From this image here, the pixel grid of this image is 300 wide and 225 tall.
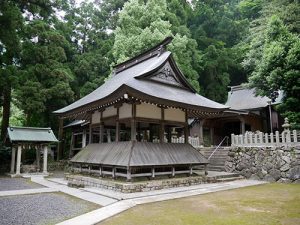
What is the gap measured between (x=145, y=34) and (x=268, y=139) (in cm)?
1375

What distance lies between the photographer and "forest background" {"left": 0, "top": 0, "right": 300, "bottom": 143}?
1592 centimetres

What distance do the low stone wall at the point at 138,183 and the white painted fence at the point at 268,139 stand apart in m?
3.77

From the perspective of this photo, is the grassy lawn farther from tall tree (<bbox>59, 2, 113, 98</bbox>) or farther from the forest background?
tall tree (<bbox>59, 2, 113, 98</bbox>)

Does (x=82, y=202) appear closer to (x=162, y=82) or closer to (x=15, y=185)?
(x=15, y=185)

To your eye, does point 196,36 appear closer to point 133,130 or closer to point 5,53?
point 5,53

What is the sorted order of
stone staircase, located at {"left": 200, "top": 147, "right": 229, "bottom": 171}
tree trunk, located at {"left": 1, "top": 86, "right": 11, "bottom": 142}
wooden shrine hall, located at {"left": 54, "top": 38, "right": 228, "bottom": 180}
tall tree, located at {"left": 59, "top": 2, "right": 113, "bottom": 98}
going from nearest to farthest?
1. wooden shrine hall, located at {"left": 54, "top": 38, "right": 228, "bottom": 180}
2. stone staircase, located at {"left": 200, "top": 147, "right": 229, "bottom": 171}
3. tree trunk, located at {"left": 1, "top": 86, "right": 11, "bottom": 142}
4. tall tree, located at {"left": 59, "top": 2, "right": 113, "bottom": 98}

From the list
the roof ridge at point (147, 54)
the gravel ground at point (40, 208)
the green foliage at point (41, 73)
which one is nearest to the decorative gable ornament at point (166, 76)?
the roof ridge at point (147, 54)

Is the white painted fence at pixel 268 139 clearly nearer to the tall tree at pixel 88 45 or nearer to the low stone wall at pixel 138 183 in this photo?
the low stone wall at pixel 138 183

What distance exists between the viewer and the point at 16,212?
6.74 meters

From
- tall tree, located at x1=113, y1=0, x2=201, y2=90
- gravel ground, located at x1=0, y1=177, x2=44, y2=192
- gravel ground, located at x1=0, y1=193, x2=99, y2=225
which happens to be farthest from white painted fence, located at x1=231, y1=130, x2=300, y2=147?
gravel ground, located at x1=0, y1=177, x2=44, y2=192

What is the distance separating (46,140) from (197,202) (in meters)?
13.2

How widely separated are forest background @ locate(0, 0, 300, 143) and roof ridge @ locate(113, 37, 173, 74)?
4.81 m

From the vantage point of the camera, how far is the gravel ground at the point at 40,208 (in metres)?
6.06

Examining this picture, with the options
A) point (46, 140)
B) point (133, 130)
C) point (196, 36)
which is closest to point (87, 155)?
point (133, 130)
